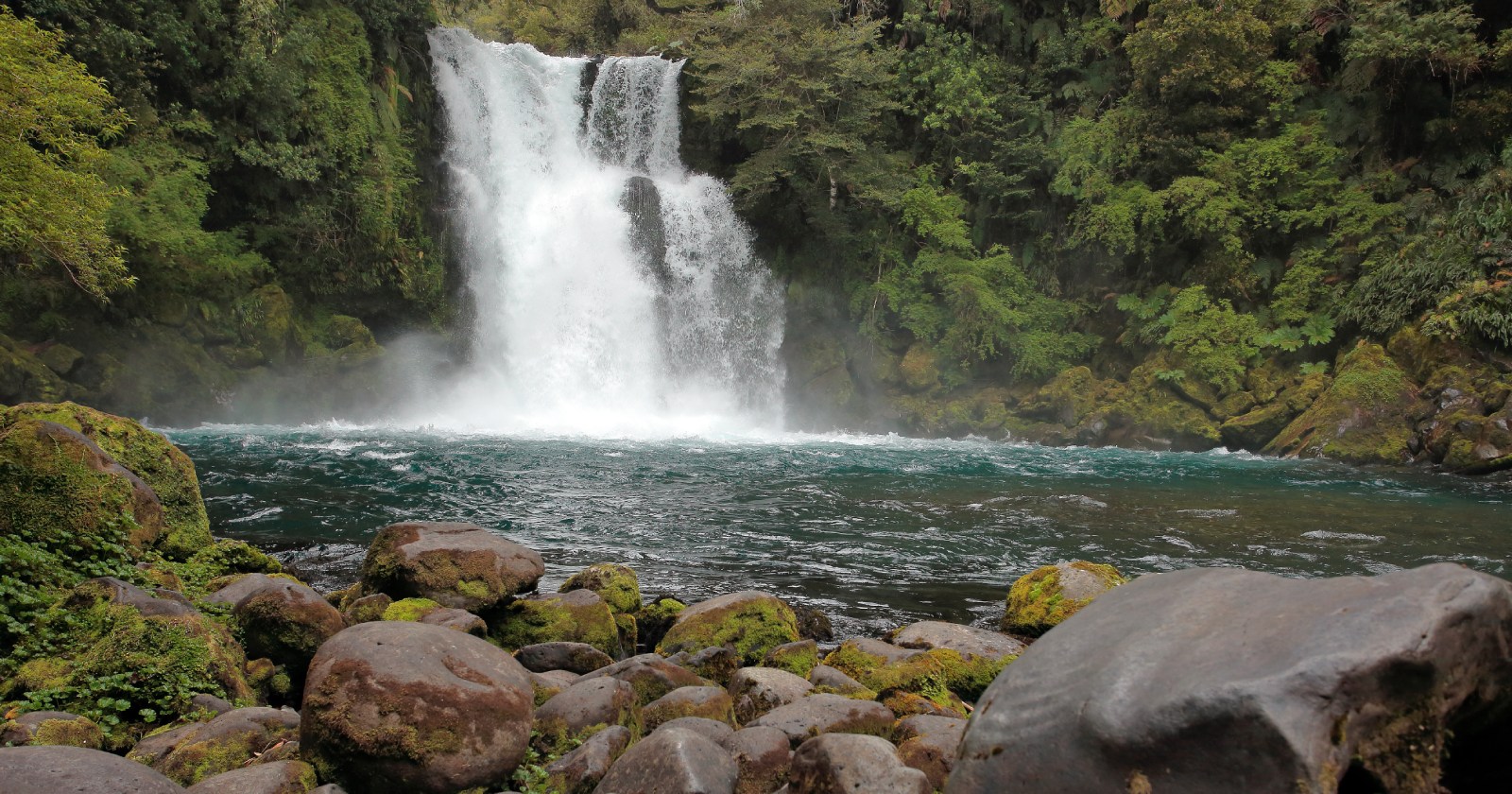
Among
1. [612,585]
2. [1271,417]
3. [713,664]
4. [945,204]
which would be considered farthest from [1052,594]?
[945,204]

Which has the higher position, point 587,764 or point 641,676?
point 587,764

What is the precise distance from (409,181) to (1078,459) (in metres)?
18.3

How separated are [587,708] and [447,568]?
249cm

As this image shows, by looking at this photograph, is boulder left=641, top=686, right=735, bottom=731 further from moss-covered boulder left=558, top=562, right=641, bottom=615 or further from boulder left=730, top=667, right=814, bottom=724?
moss-covered boulder left=558, top=562, right=641, bottom=615

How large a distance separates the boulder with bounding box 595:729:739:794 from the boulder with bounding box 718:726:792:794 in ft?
0.30

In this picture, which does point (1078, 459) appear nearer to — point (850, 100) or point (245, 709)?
point (850, 100)

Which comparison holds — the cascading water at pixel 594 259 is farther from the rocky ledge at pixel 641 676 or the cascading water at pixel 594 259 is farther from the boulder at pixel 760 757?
the boulder at pixel 760 757

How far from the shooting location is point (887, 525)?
11.0 meters

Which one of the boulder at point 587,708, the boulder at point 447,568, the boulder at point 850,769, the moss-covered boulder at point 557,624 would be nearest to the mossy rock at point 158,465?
the boulder at point 447,568

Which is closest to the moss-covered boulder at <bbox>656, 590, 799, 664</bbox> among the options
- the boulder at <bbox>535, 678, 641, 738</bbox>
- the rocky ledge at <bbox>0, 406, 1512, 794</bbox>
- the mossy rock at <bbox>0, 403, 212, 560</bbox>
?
the rocky ledge at <bbox>0, 406, 1512, 794</bbox>

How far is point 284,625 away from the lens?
5.36 metres

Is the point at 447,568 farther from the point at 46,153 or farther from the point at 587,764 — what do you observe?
the point at 46,153

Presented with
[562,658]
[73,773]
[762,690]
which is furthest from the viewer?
[562,658]

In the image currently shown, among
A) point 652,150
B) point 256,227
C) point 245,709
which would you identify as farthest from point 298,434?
point 245,709
